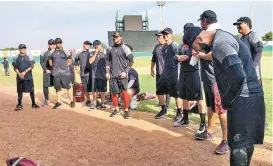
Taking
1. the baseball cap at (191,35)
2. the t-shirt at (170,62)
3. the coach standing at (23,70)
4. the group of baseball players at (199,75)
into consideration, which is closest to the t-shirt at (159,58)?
the group of baseball players at (199,75)

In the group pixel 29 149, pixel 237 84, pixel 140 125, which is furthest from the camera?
pixel 140 125

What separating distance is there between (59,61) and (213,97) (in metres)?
6.07

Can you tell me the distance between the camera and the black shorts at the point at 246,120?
142 inches

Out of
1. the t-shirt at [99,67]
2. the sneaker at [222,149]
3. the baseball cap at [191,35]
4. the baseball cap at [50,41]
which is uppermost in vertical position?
the baseball cap at [50,41]

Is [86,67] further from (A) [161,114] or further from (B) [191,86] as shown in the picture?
(B) [191,86]

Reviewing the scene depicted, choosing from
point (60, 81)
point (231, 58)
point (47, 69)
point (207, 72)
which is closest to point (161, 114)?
point (207, 72)

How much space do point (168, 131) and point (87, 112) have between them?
334 centimetres

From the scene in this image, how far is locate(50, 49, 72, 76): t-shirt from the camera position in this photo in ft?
34.9

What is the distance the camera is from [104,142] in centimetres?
656

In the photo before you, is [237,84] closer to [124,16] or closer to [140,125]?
[140,125]

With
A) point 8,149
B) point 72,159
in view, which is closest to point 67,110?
point 8,149

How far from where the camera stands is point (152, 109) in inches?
389

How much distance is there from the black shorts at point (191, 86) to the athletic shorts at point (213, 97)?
840 mm

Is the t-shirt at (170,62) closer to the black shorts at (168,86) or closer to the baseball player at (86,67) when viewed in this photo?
the black shorts at (168,86)
